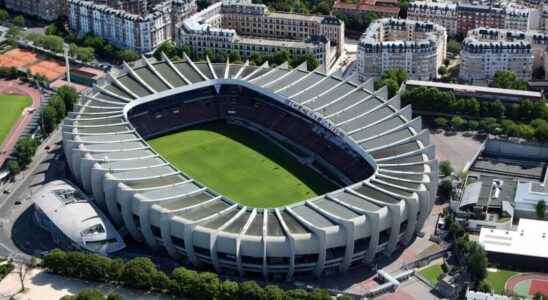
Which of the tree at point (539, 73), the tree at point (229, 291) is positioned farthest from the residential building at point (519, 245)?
the tree at point (539, 73)

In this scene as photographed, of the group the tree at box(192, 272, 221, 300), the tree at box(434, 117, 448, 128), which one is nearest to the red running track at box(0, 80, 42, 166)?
the tree at box(192, 272, 221, 300)

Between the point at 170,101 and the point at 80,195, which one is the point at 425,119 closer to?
the point at 170,101

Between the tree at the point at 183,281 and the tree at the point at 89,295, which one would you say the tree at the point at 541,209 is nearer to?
the tree at the point at 183,281

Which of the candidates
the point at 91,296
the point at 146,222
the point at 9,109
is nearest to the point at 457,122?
the point at 146,222

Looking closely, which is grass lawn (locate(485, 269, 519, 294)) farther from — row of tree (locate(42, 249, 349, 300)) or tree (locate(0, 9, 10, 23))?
tree (locate(0, 9, 10, 23))

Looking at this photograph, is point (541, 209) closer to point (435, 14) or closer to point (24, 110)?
point (435, 14)

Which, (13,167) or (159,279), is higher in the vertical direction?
(13,167)

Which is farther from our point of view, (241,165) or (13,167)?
(241,165)
